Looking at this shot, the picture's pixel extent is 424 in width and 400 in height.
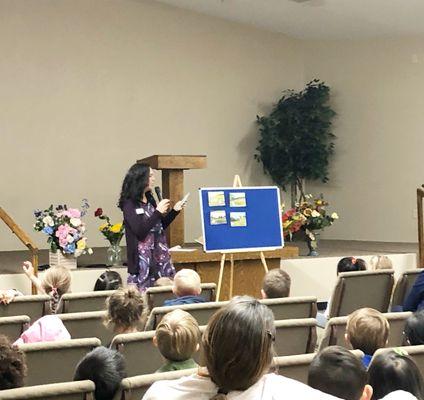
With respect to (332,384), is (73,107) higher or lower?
higher

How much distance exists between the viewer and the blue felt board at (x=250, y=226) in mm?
5699

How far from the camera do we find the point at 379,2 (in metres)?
8.04

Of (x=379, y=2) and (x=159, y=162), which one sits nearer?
(x=159, y=162)

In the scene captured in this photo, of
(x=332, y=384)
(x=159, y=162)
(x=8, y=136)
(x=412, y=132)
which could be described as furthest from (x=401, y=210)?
(x=332, y=384)

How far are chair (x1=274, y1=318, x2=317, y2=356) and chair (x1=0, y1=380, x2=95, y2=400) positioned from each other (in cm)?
124

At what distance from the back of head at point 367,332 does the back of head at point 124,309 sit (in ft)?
3.17

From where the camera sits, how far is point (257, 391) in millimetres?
1571

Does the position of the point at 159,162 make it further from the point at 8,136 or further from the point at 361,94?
the point at 361,94

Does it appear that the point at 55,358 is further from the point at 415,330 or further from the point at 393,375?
the point at 415,330

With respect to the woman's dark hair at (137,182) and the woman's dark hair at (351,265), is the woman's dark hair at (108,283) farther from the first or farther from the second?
the woman's dark hair at (351,265)

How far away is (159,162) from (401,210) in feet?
13.6

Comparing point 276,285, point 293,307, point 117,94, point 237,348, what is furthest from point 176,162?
point 237,348

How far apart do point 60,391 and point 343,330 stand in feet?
5.30

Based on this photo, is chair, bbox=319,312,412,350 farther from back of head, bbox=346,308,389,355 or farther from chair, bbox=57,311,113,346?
chair, bbox=57,311,113,346
